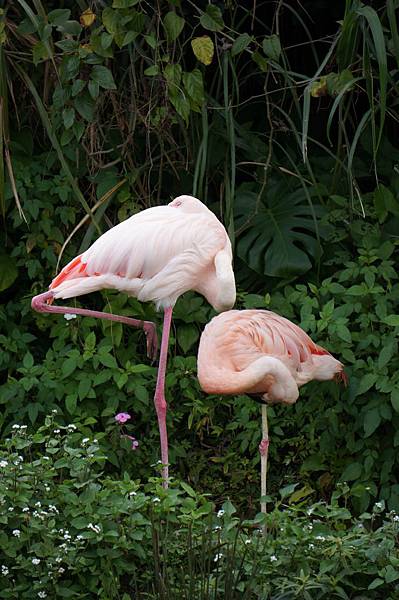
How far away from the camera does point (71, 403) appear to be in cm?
515

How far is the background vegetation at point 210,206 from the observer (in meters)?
5.03

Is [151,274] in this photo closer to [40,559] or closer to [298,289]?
[298,289]

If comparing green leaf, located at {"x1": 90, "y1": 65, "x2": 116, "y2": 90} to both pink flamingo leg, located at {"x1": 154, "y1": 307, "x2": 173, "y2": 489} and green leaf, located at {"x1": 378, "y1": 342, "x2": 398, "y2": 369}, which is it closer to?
pink flamingo leg, located at {"x1": 154, "y1": 307, "x2": 173, "y2": 489}

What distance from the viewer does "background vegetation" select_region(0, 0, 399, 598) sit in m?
5.03

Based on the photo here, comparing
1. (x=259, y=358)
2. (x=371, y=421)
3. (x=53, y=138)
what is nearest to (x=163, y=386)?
(x=259, y=358)

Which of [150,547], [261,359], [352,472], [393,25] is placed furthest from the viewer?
[352,472]

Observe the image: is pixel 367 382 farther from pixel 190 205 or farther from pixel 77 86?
pixel 77 86

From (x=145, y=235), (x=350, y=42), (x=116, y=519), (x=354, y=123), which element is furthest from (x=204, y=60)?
(x=116, y=519)

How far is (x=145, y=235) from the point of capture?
15.0 feet

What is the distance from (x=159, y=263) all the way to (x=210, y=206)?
1.28 meters

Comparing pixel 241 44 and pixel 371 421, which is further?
pixel 241 44

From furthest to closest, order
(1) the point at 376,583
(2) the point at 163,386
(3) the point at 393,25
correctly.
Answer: (2) the point at 163,386 → (3) the point at 393,25 → (1) the point at 376,583

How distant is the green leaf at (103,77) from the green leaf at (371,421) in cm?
172

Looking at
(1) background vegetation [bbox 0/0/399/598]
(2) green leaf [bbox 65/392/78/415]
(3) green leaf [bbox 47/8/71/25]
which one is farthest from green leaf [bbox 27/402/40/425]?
(3) green leaf [bbox 47/8/71/25]
